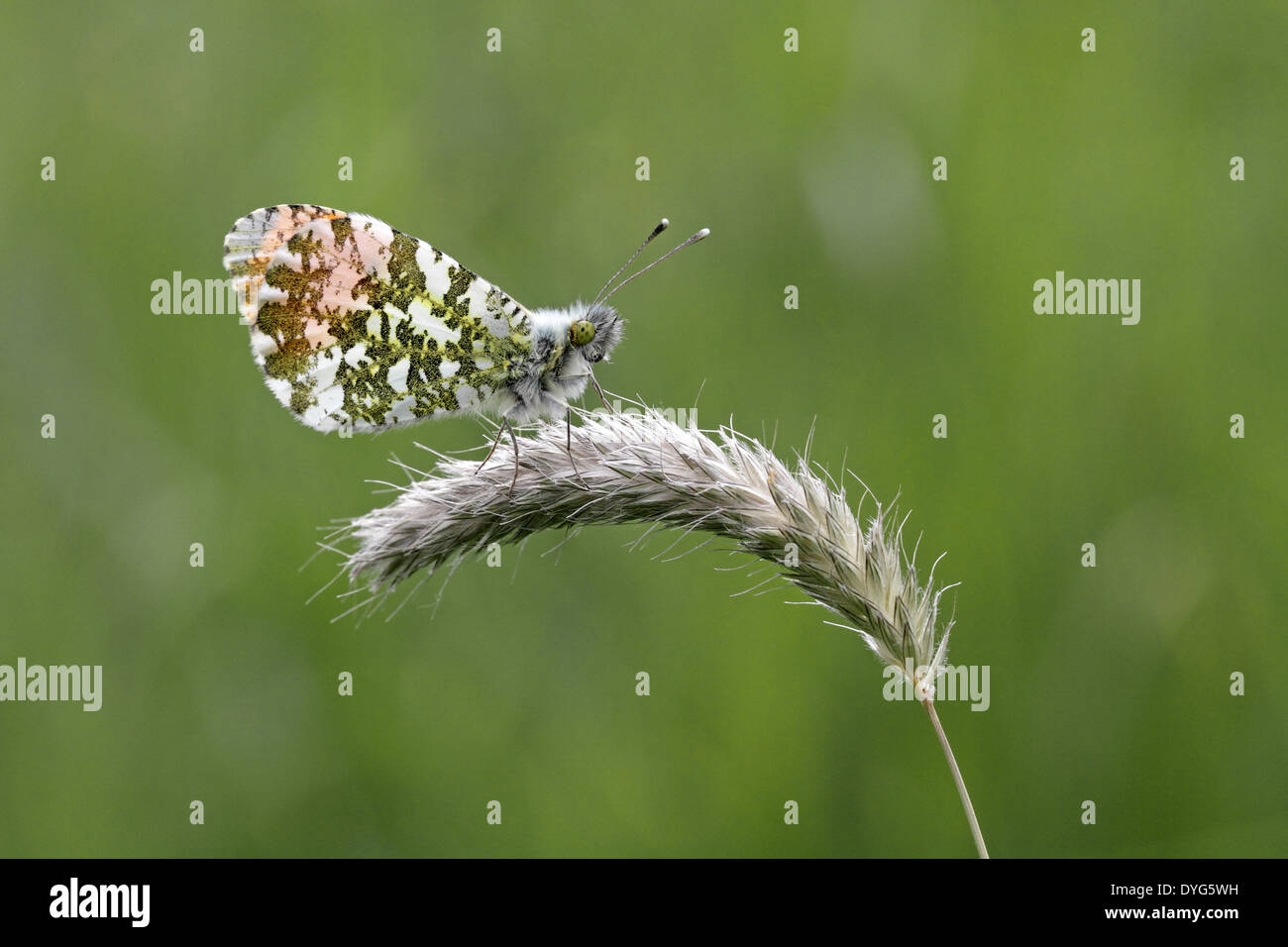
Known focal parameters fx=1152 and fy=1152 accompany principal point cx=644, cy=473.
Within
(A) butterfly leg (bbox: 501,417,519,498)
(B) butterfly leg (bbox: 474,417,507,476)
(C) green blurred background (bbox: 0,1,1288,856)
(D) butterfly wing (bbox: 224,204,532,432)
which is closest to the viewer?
(A) butterfly leg (bbox: 501,417,519,498)

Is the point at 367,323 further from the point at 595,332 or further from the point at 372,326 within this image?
the point at 595,332

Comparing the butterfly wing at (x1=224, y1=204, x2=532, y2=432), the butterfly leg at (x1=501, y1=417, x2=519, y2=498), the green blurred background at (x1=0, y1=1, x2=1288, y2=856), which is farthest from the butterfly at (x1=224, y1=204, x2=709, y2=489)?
the green blurred background at (x1=0, y1=1, x2=1288, y2=856)

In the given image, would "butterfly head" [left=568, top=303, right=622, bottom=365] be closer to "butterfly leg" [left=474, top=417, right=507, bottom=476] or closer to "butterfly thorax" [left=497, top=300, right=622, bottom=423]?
"butterfly thorax" [left=497, top=300, right=622, bottom=423]

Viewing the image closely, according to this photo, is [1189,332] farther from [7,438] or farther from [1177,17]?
[7,438]

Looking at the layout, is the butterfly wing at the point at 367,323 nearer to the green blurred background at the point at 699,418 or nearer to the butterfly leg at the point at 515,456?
the butterfly leg at the point at 515,456

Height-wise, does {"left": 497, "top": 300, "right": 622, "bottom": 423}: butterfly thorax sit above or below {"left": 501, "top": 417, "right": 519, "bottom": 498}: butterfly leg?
above

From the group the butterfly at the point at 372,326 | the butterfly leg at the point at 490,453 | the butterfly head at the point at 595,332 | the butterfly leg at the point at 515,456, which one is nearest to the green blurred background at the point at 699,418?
the butterfly head at the point at 595,332
